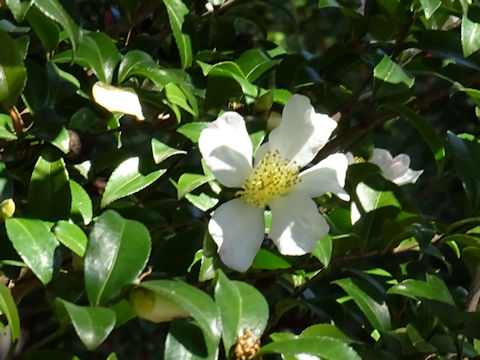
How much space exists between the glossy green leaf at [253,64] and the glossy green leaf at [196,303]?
14.3 inches

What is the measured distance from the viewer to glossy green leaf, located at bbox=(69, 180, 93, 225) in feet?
2.95

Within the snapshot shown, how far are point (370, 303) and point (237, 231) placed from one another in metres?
0.18

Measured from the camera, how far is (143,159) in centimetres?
93

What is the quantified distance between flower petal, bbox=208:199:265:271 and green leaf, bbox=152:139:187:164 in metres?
0.08

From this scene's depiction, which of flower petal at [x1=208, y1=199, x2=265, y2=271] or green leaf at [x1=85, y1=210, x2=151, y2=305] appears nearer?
green leaf at [x1=85, y1=210, x2=151, y2=305]

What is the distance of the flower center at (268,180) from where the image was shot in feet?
3.07

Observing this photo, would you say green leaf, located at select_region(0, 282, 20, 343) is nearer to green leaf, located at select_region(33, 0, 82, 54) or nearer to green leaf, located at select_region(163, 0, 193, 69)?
green leaf, located at select_region(33, 0, 82, 54)

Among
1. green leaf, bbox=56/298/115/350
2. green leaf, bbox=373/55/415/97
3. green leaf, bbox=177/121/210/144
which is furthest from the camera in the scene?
green leaf, bbox=373/55/415/97

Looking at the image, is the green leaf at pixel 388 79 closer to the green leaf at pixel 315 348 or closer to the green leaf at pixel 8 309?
the green leaf at pixel 315 348

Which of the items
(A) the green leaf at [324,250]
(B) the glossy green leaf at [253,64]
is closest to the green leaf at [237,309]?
(A) the green leaf at [324,250]

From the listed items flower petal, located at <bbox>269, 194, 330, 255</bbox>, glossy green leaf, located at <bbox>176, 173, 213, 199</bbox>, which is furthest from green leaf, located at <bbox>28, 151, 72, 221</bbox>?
flower petal, located at <bbox>269, 194, 330, 255</bbox>

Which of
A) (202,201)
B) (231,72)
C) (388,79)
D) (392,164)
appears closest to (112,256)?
(202,201)

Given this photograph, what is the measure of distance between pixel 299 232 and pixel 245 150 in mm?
106

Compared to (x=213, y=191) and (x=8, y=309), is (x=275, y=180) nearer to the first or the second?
(x=213, y=191)
